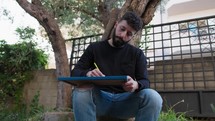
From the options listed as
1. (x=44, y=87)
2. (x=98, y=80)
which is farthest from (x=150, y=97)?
(x=44, y=87)

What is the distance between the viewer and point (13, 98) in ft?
17.3

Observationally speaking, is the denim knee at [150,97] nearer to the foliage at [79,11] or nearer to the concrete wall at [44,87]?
the concrete wall at [44,87]

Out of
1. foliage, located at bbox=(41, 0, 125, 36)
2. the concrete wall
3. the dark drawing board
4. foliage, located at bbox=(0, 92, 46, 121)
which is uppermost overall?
foliage, located at bbox=(41, 0, 125, 36)

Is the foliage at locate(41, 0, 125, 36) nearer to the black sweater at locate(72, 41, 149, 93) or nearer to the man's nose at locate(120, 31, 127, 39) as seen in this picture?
the black sweater at locate(72, 41, 149, 93)

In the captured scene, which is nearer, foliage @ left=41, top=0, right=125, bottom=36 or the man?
the man

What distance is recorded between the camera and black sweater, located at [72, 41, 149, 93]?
5.98ft

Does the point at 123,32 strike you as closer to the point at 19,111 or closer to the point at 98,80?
the point at 98,80

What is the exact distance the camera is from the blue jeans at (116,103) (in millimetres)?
1547

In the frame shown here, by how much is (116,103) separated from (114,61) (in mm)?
350

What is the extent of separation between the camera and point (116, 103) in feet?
5.48

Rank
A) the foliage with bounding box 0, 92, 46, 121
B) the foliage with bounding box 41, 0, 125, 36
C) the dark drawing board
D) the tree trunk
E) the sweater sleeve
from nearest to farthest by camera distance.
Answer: the dark drawing board → the sweater sleeve → the tree trunk → the foliage with bounding box 0, 92, 46, 121 → the foliage with bounding box 41, 0, 125, 36

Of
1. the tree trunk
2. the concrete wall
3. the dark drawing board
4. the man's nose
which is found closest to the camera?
the dark drawing board

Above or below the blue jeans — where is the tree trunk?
above

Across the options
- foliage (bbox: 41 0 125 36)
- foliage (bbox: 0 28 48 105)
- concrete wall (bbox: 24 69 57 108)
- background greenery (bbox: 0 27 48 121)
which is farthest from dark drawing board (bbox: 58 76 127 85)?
foliage (bbox: 0 28 48 105)
